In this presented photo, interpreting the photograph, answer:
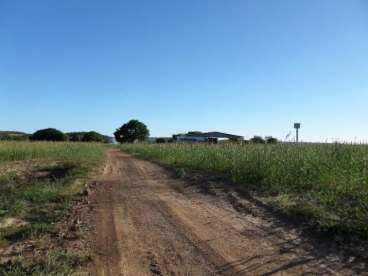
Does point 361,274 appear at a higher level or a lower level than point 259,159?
lower

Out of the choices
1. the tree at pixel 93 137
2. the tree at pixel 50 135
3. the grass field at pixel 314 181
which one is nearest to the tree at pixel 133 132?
the tree at pixel 93 137

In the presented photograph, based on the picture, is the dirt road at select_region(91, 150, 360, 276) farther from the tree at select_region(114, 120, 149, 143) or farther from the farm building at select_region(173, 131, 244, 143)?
the tree at select_region(114, 120, 149, 143)

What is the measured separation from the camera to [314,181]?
1021cm

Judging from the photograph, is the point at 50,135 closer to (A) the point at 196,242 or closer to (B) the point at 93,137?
(B) the point at 93,137

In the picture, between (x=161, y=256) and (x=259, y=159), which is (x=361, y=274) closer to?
(x=161, y=256)

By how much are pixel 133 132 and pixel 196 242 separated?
3875 inches

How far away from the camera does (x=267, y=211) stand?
335 inches

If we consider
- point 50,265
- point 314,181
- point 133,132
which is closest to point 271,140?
point 314,181

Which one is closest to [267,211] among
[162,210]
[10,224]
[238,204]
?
[238,204]

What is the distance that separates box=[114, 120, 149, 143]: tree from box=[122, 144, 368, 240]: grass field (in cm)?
8721

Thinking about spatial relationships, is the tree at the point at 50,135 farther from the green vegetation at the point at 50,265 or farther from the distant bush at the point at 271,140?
the green vegetation at the point at 50,265

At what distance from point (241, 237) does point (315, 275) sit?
1.79 meters

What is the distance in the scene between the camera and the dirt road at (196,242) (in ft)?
16.9

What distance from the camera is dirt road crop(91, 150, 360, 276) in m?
5.15
